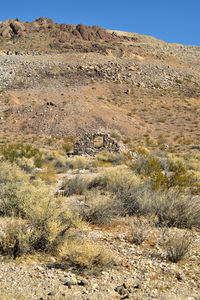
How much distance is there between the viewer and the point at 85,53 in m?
47.9

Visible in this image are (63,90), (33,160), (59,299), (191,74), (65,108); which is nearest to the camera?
(59,299)

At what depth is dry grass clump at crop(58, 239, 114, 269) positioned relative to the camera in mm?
4426

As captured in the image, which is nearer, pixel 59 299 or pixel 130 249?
pixel 59 299

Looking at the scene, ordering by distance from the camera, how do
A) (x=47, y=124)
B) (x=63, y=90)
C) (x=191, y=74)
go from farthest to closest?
(x=191, y=74), (x=63, y=90), (x=47, y=124)

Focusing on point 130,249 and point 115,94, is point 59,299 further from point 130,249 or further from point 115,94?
point 115,94

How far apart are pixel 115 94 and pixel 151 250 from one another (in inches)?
1311

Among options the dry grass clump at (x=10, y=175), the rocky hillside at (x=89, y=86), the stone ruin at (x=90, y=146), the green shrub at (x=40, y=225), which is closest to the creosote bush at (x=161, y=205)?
the green shrub at (x=40, y=225)

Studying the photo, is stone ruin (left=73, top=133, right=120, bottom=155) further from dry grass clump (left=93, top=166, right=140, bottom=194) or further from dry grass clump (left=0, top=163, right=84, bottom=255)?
dry grass clump (left=0, top=163, right=84, bottom=255)

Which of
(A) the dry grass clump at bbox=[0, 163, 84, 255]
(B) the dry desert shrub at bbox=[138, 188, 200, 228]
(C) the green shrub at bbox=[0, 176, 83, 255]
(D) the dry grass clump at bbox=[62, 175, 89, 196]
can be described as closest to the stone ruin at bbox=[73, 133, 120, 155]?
(D) the dry grass clump at bbox=[62, 175, 89, 196]

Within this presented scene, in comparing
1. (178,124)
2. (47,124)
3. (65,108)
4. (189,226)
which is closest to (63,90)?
(65,108)

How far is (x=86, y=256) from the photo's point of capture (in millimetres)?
4461

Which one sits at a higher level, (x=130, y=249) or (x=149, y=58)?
(x=149, y=58)

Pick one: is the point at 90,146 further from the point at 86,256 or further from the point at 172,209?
the point at 86,256

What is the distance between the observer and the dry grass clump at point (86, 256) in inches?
174
